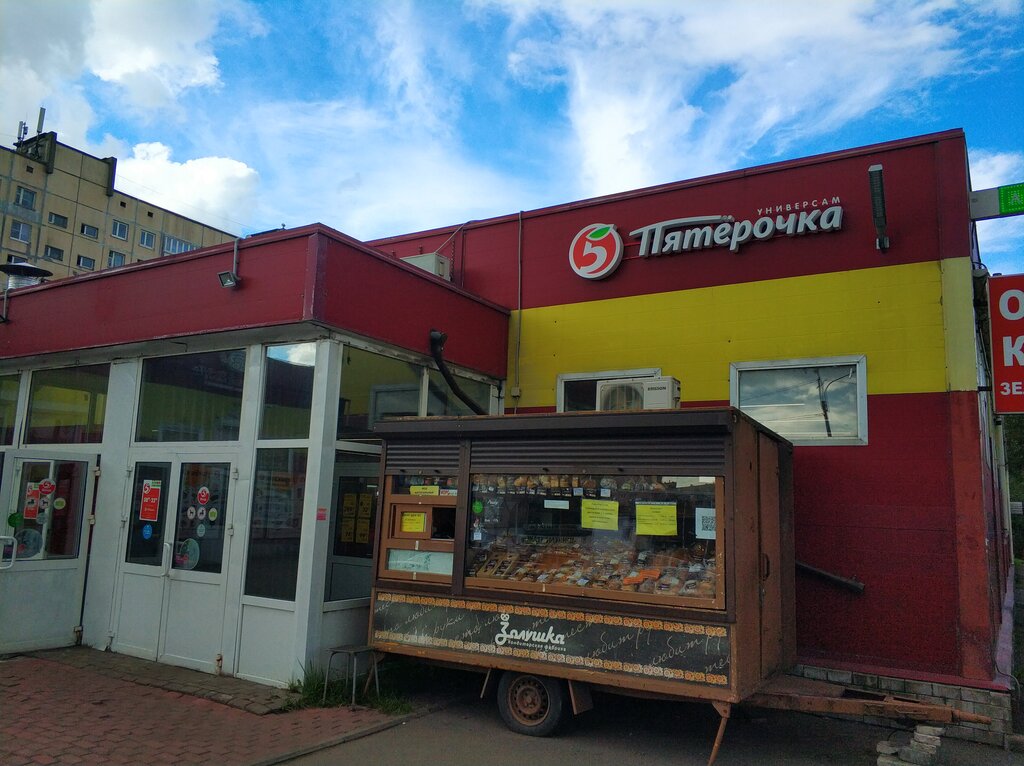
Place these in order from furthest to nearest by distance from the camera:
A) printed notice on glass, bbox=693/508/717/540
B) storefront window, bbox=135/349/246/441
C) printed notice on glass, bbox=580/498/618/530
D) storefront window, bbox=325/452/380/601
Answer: storefront window, bbox=325/452/380/601, storefront window, bbox=135/349/246/441, printed notice on glass, bbox=580/498/618/530, printed notice on glass, bbox=693/508/717/540

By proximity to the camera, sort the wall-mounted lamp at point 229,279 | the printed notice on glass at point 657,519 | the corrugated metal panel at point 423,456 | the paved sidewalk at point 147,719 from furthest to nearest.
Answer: the wall-mounted lamp at point 229,279 < the corrugated metal panel at point 423,456 < the printed notice on glass at point 657,519 < the paved sidewalk at point 147,719

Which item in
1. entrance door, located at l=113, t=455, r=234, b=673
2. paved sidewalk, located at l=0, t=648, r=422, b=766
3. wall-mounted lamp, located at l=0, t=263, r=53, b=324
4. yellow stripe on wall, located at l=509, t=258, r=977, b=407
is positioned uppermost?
wall-mounted lamp, located at l=0, t=263, r=53, b=324

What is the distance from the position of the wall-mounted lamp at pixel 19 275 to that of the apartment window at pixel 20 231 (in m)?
42.7

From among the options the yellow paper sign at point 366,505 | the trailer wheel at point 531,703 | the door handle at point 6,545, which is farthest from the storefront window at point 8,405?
the trailer wheel at point 531,703

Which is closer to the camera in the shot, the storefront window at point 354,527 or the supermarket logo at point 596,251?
the storefront window at point 354,527

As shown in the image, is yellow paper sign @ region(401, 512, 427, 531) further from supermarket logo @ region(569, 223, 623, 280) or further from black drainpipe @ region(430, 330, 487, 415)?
supermarket logo @ region(569, 223, 623, 280)

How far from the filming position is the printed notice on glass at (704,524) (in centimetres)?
544

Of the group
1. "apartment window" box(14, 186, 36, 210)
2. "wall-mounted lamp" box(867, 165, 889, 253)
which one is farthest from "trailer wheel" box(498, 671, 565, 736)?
"apartment window" box(14, 186, 36, 210)

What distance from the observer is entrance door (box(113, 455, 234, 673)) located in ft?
23.6

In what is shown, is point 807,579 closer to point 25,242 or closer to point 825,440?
point 825,440

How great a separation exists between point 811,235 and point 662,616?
459 cm

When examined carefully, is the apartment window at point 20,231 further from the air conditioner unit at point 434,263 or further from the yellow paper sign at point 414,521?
the yellow paper sign at point 414,521

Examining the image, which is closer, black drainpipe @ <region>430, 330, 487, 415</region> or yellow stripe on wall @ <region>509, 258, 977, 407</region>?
yellow stripe on wall @ <region>509, 258, 977, 407</region>

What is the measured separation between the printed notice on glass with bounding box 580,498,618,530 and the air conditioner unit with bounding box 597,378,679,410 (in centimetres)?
128
